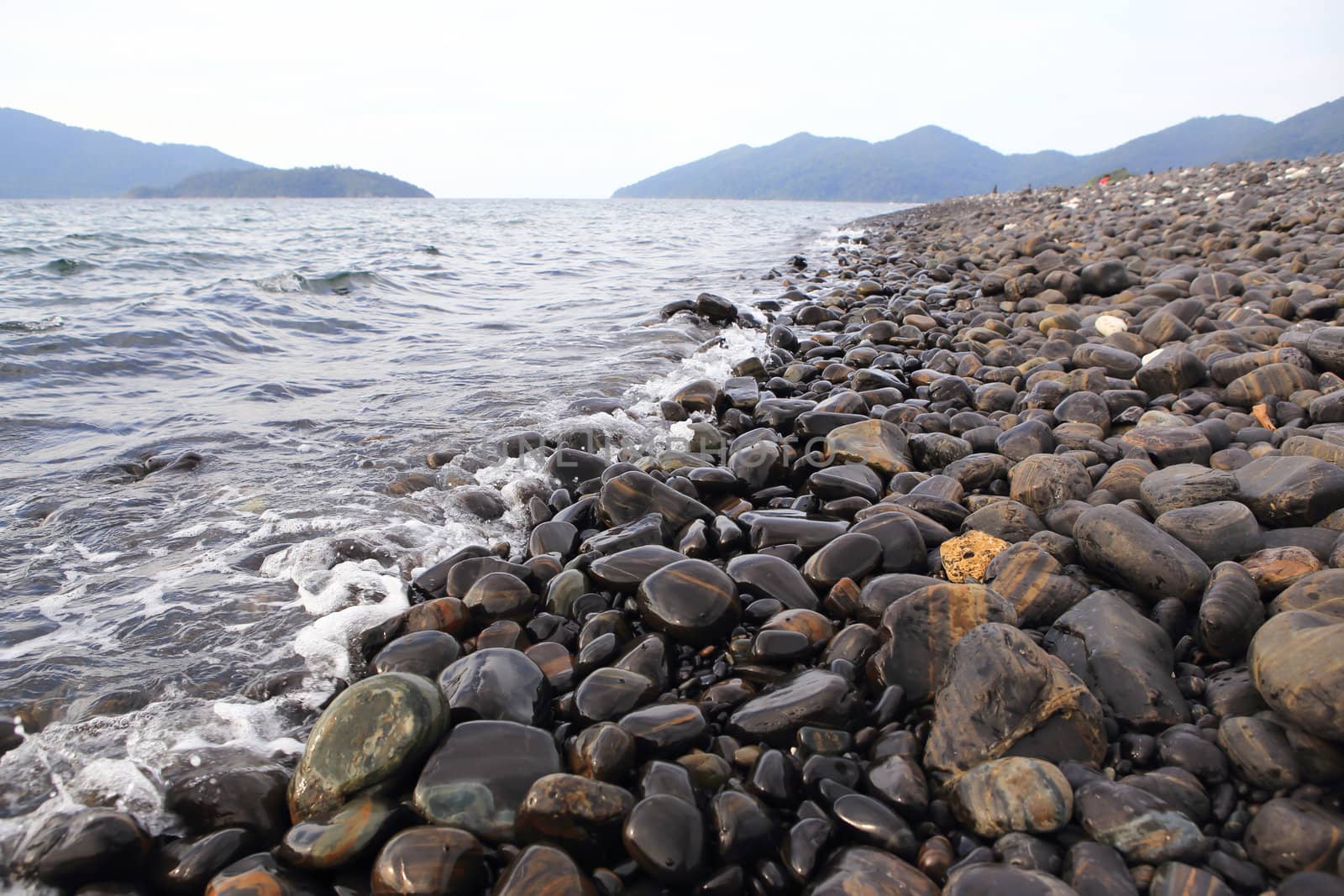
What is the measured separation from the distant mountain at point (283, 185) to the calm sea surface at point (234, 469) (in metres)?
125

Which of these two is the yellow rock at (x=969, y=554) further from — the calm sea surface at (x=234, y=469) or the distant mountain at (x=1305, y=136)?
the distant mountain at (x=1305, y=136)

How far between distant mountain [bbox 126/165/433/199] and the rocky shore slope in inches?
5251

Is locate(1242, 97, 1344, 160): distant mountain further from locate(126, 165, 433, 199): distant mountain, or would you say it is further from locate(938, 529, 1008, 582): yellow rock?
locate(126, 165, 433, 199): distant mountain

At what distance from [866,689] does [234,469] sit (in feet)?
12.7

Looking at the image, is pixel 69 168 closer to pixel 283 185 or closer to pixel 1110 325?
pixel 283 185

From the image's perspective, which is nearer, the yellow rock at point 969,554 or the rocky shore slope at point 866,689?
the rocky shore slope at point 866,689

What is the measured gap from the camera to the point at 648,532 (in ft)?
9.59

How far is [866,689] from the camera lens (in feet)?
6.72

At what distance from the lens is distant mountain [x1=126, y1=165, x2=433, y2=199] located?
11350cm

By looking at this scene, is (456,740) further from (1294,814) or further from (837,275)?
(837,275)

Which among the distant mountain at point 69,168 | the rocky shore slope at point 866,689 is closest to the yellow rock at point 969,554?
the rocky shore slope at point 866,689

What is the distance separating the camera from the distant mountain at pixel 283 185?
11350 centimetres

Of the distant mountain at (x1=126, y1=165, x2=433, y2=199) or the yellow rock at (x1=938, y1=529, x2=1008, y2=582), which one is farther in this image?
the distant mountain at (x1=126, y1=165, x2=433, y2=199)

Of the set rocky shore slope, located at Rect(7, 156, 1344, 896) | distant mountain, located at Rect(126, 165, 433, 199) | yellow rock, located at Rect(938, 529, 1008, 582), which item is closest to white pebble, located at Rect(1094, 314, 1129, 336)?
rocky shore slope, located at Rect(7, 156, 1344, 896)
